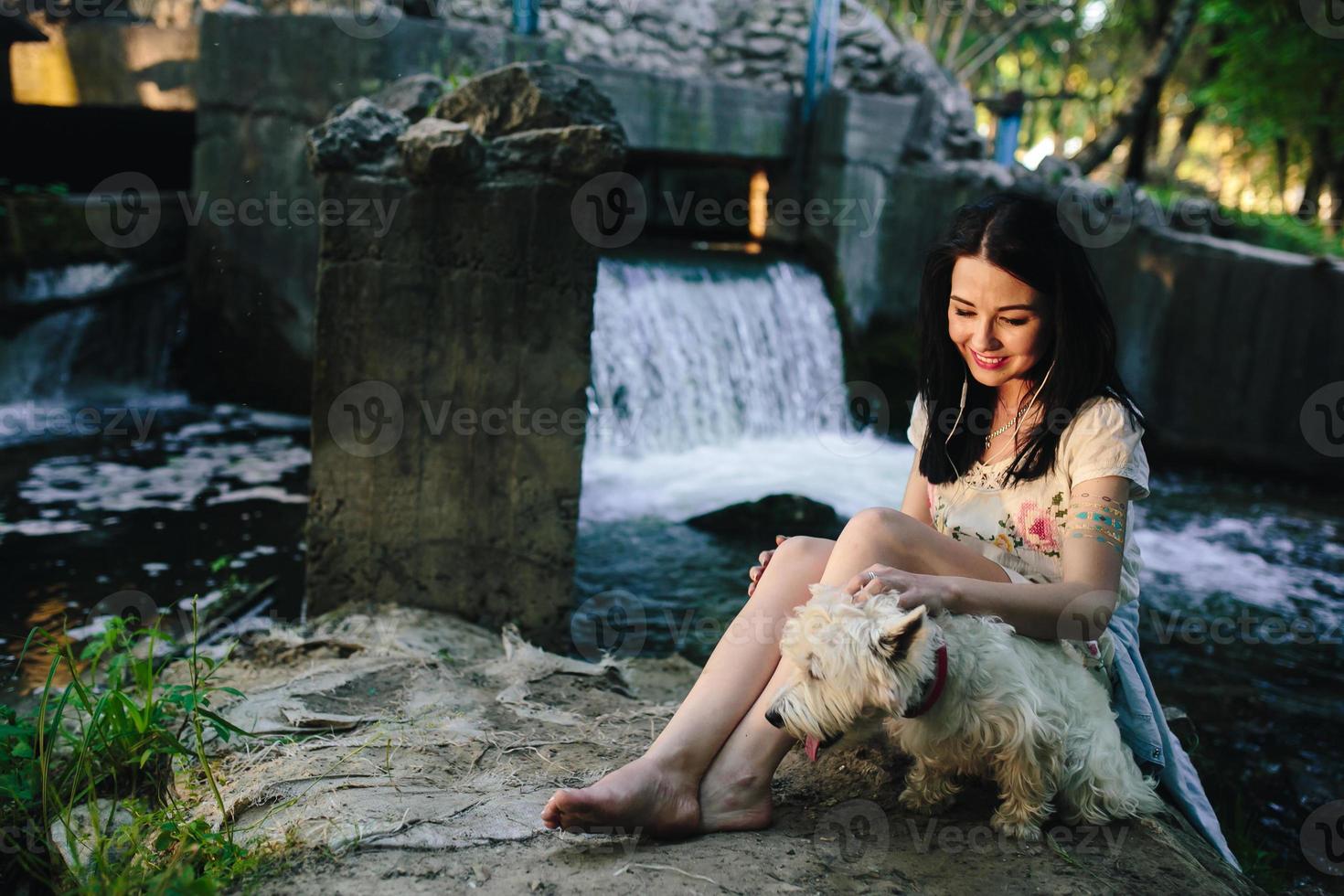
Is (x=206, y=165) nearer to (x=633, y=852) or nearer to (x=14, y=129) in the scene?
(x=14, y=129)

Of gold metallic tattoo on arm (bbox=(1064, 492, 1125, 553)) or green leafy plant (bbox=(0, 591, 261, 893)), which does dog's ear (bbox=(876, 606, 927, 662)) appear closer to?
gold metallic tattoo on arm (bbox=(1064, 492, 1125, 553))

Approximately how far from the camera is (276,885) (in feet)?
6.37

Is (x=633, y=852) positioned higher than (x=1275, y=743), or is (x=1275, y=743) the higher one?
(x=633, y=852)

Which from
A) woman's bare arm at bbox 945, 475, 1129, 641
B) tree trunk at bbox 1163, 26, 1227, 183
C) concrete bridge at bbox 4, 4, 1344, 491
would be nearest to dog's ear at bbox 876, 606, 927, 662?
woman's bare arm at bbox 945, 475, 1129, 641

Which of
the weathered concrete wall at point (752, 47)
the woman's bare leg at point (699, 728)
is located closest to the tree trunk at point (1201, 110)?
the weathered concrete wall at point (752, 47)

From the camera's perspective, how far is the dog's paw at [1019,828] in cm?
213

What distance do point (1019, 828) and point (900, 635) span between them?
23.4 inches

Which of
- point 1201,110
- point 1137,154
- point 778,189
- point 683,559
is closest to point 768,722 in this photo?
point 683,559

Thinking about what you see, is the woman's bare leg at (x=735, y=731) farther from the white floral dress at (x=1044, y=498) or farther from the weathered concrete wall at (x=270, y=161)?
the weathered concrete wall at (x=270, y=161)

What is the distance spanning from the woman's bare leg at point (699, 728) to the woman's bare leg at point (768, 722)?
33 millimetres

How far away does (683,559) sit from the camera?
19.2 ft

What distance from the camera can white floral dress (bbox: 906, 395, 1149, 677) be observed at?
2.26 meters

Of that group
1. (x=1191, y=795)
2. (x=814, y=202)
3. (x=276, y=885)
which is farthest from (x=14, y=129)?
(x=1191, y=795)

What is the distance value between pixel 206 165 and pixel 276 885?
Answer: 744 centimetres
